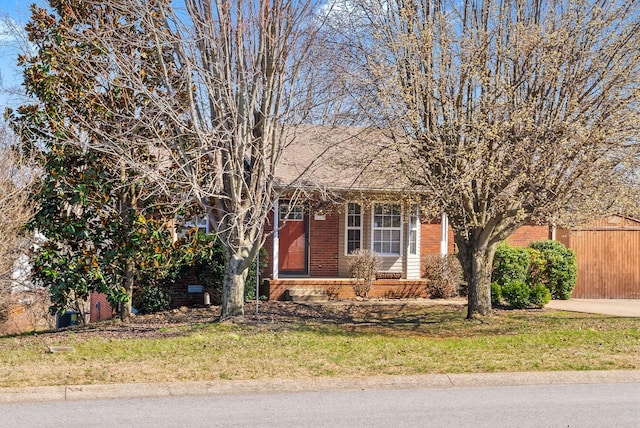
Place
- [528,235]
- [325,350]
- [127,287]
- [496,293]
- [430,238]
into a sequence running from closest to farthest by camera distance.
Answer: [325,350], [127,287], [496,293], [430,238], [528,235]

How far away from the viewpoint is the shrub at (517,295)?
53.4 ft

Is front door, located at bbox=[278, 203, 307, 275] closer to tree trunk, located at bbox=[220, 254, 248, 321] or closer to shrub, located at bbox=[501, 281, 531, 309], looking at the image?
shrub, located at bbox=[501, 281, 531, 309]

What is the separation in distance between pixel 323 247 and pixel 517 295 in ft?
18.1

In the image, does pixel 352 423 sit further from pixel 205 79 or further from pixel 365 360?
pixel 205 79

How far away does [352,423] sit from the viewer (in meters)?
6.90

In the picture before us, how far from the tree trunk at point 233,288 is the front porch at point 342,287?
4234mm

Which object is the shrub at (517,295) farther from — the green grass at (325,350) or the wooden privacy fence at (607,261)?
the wooden privacy fence at (607,261)

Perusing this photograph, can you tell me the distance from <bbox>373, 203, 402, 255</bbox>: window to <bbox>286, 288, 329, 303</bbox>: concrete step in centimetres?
257

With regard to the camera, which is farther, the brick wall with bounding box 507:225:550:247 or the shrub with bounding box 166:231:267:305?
the brick wall with bounding box 507:225:550:247

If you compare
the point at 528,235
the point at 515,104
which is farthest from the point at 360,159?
the point at 528,235

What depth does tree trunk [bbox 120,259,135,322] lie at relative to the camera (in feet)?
44.6

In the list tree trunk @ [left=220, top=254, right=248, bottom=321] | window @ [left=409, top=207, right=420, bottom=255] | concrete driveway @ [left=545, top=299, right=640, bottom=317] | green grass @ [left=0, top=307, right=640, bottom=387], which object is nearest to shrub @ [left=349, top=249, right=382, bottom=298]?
window @ [left=409, top=207, right=420, bottom=255]

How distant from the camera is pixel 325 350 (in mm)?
10547

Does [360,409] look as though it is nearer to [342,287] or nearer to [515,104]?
[515,104]
